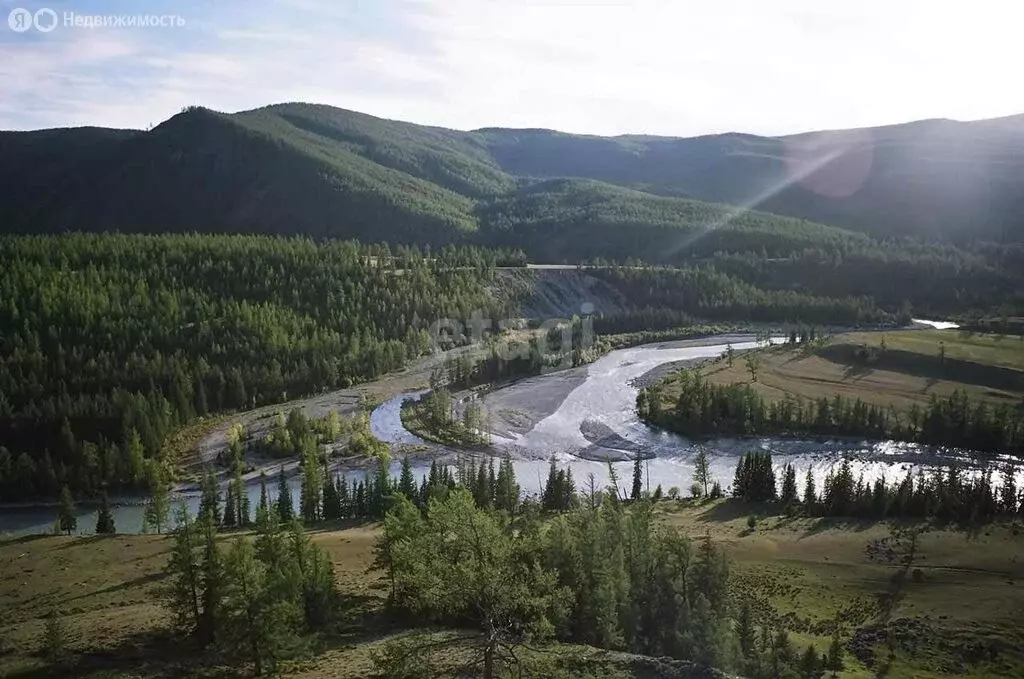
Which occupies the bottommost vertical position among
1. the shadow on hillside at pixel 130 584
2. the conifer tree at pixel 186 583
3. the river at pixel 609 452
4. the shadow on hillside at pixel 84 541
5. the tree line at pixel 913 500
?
the river at pixel 609 452

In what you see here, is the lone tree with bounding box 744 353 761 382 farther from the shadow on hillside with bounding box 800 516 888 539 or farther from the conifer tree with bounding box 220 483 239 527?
the conifer tree with bounding box 220 483 239 527

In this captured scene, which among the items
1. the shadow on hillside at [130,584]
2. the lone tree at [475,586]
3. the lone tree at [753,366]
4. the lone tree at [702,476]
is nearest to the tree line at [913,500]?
the lone tree at [702,476]

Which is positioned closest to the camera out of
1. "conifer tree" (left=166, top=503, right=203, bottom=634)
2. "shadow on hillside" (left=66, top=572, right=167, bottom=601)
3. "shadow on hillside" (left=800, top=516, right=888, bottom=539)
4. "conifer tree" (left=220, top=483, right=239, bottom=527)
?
"conifer tree" (left=166, top=503, right=203, bottom=634)

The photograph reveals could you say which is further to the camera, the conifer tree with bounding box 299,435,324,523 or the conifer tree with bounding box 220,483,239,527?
the conifer tree with bounding box 299,435,324,523

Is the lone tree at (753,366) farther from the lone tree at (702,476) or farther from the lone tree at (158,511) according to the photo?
the lone tree at (158,511)

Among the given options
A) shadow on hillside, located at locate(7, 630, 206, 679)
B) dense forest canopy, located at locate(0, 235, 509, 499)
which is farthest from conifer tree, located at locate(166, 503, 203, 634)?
dense forest canopy, located at locate(0, 235, 509, 499)

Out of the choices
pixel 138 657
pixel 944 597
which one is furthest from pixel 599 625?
pixel 944 597
